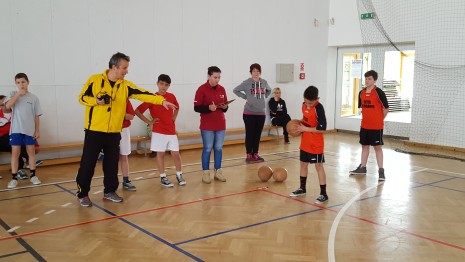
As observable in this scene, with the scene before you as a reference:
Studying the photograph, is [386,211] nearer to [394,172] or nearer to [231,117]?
[394,172]

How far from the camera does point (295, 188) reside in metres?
6.60

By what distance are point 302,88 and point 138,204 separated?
26.9 ft

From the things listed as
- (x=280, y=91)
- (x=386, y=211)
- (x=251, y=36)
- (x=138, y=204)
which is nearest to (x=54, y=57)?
(x=138, y=204)

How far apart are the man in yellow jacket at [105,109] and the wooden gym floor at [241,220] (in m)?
0.59

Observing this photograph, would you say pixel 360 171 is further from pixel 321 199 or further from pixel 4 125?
pixel 4 125

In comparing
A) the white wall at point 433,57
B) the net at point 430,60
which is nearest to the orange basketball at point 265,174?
the net at point 430,60

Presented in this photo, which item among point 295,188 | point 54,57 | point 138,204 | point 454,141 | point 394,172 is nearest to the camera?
point 138,204

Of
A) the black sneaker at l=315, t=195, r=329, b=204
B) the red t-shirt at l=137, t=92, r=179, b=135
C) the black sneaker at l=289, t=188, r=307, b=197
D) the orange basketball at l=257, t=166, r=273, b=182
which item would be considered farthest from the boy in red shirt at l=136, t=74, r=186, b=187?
the black sneaker at l=315, t=195, r=329, b=204

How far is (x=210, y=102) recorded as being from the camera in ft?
21.7

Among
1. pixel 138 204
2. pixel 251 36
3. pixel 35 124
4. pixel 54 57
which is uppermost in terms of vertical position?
pixel 251 36

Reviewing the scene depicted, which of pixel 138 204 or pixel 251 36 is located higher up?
pixel 251 36

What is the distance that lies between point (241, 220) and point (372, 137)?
310 cm

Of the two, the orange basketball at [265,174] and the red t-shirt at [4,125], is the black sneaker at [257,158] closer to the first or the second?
the orange basketball at [265,174]

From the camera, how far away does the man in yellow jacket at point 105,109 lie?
5.25 metres
